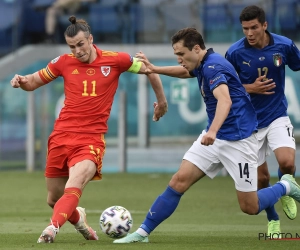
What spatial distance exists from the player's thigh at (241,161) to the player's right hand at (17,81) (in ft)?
7.18

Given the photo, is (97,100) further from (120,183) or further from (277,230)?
(120,183)

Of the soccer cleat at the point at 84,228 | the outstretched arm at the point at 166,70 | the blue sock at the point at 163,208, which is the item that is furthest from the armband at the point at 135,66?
the soccer cleat at the point at 84,228

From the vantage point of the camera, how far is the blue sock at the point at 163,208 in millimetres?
8742

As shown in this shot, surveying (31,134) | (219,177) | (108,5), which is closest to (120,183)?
(219,177)

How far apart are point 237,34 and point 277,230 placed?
15118 mm

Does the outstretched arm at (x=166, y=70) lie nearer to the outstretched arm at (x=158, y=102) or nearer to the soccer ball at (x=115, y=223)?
the outstretched arm at (x=158, y=102)


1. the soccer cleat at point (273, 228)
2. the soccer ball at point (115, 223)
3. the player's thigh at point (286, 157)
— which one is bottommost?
the soccer cleat at point (273, 228)

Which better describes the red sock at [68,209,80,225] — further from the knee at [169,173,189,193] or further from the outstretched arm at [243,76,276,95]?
the outstretched arm at [243,76,276,95]

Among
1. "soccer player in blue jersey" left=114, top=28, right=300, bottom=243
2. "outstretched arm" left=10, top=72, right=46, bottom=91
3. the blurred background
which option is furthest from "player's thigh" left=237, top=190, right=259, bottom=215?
the blurred background

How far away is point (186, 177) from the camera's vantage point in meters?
8.75

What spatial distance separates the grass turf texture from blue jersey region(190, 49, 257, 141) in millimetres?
1108

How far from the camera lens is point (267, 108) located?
10.3 metres

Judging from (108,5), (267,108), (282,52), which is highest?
(108,5)

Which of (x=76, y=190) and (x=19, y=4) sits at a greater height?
(x=19, y=4)
